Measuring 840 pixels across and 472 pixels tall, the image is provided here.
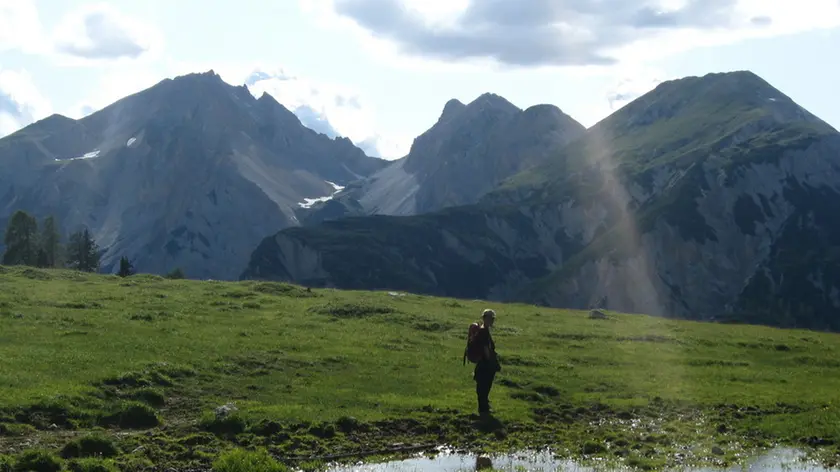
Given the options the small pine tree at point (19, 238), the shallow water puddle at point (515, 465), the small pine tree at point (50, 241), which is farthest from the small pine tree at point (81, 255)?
the shallow water puddle at point (515, 465)

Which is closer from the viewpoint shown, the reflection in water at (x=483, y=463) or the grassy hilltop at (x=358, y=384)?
the reflection in water at (x=483, y=463)

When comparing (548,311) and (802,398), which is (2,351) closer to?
(802,398)

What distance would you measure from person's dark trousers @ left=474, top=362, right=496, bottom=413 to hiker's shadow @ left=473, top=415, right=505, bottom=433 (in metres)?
0.60

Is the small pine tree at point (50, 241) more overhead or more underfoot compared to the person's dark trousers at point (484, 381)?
more overhead

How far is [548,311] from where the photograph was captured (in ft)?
224

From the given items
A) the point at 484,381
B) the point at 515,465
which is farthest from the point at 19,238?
the point at 515,465

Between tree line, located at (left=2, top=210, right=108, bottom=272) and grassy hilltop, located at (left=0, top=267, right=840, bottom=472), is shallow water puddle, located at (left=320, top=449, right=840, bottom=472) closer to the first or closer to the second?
grassy hilltop, located at (left=0, top=267, right=840, bottom=472)

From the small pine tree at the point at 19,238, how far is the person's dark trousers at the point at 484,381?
120855 mm

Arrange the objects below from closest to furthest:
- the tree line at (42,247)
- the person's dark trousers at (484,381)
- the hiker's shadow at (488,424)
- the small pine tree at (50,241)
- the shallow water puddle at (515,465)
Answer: the shallow water puddle at (515,465), the hiker's shadow at (488,424), the person's dark trousers at (484,381), the tree line at (42,247), the small pine tree at (50,241)

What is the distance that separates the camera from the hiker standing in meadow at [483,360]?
29188 millimetres

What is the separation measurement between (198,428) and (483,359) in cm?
988

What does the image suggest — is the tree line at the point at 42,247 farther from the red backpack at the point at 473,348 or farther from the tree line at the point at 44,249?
the red backpack at the point at 473,348

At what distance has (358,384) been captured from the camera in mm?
33938

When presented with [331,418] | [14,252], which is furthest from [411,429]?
[14,252]
